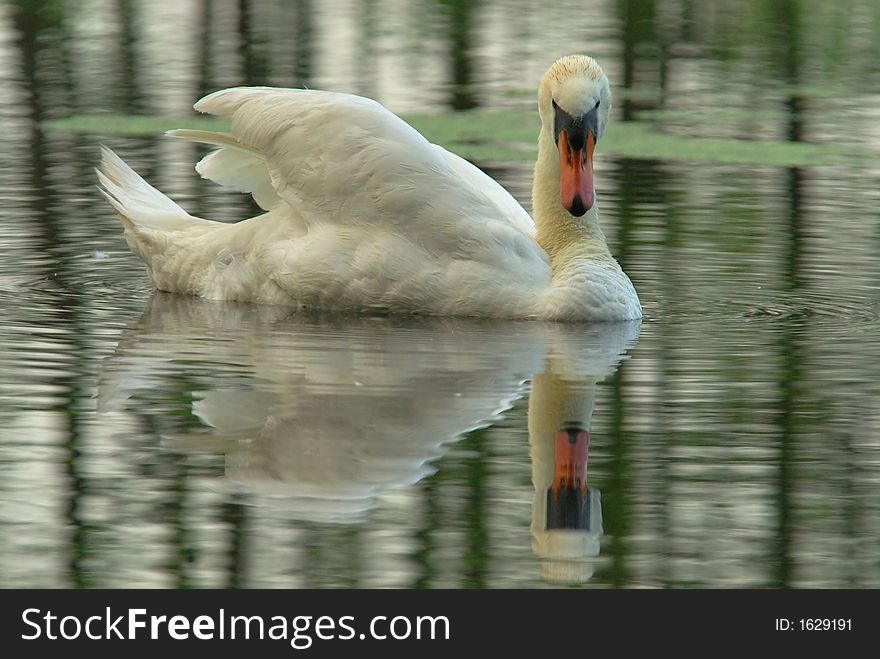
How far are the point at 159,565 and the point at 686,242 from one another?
23.1ft

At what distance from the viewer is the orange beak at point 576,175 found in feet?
31.5

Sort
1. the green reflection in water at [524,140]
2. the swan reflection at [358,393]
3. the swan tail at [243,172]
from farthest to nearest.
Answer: the green reflection in water at [524,140] < the swan tail at [243,172] < the swan reflection at [358,393]

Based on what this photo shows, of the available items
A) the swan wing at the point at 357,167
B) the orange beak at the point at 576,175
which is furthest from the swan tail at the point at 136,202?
the orange beak at the point at 576,175

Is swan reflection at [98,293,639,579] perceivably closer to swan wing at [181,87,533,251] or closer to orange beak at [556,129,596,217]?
swan wing at [181,87,533,251]

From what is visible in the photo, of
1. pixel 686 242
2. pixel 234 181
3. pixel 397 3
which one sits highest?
pixel 234 181

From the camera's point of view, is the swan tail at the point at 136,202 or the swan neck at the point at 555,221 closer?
the swan neck at the point at 555,221

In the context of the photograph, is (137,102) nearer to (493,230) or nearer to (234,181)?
(234,181)

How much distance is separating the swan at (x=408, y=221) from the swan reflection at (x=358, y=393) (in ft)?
0.46

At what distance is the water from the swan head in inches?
28.8

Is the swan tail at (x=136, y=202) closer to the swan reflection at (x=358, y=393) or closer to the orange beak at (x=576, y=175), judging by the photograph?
the swan reflection at (x=358, y=393)

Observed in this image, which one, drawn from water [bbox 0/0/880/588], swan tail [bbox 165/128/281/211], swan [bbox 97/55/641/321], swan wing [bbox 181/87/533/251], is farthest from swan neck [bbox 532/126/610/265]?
swan tail [bbox 165/128/281/211]

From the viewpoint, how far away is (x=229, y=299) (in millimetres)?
10266

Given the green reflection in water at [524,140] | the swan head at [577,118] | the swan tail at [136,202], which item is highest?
the swan head at [577,118]
